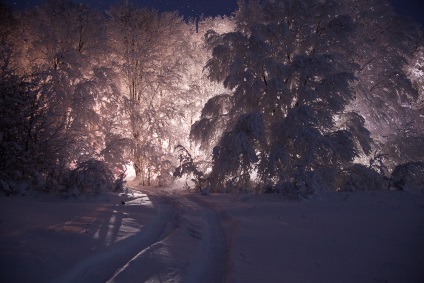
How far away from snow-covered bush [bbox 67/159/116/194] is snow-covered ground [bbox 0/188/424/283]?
1.61m

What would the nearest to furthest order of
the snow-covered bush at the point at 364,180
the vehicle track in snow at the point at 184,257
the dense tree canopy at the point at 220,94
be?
the vehicle track in snow at the point at 184,257 → the dense tree canopy at the point at 220,94 → the snow-covered bush at the point at 364,180

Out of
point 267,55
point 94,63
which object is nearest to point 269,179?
point 267,55

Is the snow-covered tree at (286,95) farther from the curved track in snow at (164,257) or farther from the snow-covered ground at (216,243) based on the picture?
the curved track in snow at (164,257)

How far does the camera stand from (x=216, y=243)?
19.4 feet

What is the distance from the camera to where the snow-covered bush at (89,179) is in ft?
30.1

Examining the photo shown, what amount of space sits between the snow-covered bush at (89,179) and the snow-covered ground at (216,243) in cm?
161

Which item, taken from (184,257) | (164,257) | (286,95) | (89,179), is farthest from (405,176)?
(89,179)

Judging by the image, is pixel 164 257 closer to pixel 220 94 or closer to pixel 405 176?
pixel 405 176

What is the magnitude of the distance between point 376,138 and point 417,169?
4122 mm

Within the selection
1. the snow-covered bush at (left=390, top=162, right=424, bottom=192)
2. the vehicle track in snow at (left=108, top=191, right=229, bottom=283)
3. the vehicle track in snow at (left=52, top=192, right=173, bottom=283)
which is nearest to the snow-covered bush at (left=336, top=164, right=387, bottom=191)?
the snow-covered bush at (left=390, top=162, right=424, bottom=192)

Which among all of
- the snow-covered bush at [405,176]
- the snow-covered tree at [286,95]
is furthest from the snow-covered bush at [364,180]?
the snow-covered tree at [286,95]

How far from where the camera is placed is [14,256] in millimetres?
4098

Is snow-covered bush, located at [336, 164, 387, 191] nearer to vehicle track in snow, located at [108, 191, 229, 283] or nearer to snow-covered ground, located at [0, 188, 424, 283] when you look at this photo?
snow-covered ground, located at [0, 188, 424, 283]

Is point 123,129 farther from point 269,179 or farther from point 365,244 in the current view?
point 365,244
